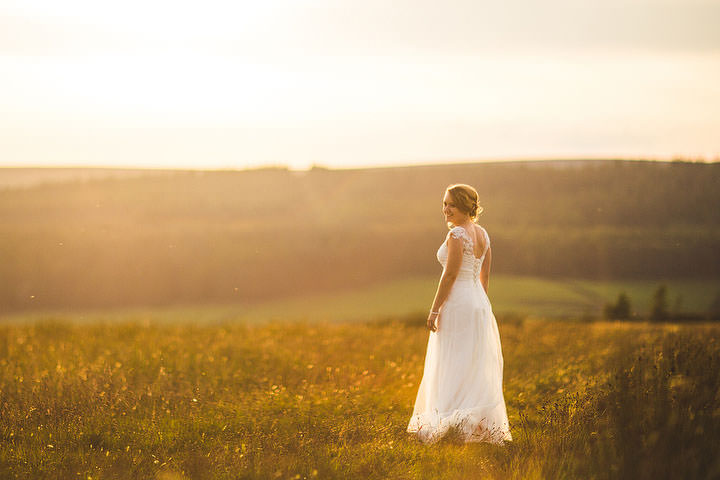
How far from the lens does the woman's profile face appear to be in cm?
633

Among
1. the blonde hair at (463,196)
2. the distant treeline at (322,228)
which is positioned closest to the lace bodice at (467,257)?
the blonde hair at (463,196)

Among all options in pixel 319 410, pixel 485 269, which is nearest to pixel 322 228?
pixel 319 410

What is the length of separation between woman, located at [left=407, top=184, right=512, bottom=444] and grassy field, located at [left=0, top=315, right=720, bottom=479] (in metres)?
A: 0.32

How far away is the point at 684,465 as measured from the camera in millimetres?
4820

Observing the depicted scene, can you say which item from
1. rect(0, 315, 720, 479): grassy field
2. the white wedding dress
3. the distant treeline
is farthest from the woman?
the distant treeline

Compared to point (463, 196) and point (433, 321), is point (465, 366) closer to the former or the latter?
point (433, 321)

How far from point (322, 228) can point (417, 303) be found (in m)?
13.6

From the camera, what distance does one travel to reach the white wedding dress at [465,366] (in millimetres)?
6438

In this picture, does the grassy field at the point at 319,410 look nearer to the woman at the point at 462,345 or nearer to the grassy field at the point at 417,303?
the woman at the point at 462,345

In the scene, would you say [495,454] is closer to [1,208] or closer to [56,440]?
[56,440]

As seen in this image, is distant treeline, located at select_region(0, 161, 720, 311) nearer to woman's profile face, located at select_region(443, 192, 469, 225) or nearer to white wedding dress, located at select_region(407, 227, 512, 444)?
white wedding dress, located at select_region(407, 227, 512, 444)

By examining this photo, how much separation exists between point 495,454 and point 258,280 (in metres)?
18.7

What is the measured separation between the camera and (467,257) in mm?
6492

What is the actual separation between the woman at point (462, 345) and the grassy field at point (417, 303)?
7914 millimetres
